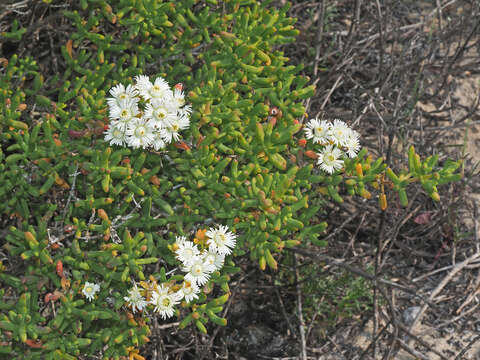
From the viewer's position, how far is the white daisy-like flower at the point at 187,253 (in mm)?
2350

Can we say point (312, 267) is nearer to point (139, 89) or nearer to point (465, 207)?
point (465, 207)

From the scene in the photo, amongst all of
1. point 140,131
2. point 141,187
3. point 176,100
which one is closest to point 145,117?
point 140,131

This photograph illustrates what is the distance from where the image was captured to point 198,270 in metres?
2.36

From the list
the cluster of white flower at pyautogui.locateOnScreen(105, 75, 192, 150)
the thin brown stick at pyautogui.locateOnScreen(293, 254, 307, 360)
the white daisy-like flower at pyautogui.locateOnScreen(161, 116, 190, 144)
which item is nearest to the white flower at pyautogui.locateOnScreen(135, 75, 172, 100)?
the cluster of white flower at pyautogui.locateOnScreen(105, 75, 192, 150)

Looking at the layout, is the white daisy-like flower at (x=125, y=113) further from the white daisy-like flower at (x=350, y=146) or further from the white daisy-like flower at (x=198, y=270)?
the white daisy-like flower at (x=350, y=146)

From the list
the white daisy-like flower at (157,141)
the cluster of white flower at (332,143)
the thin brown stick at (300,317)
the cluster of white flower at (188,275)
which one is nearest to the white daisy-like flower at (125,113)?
the white daisy-like flower at (157,141)

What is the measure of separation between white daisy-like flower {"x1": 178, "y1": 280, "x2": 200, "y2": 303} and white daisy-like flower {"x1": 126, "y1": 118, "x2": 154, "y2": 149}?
66cm

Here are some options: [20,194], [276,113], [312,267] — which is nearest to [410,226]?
[312,267]

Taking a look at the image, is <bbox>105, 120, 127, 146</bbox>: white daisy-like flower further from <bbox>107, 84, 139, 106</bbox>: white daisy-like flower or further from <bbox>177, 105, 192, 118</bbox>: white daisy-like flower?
<bbox>177, 105, 192, 118</bbox>: white daisy-like flower

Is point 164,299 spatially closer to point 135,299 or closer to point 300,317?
point 135,299

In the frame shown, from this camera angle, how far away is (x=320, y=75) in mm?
4055

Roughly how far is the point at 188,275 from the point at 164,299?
0.50ft

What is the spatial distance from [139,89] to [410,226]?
2.34 m

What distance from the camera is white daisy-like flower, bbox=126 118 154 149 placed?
2.41m
